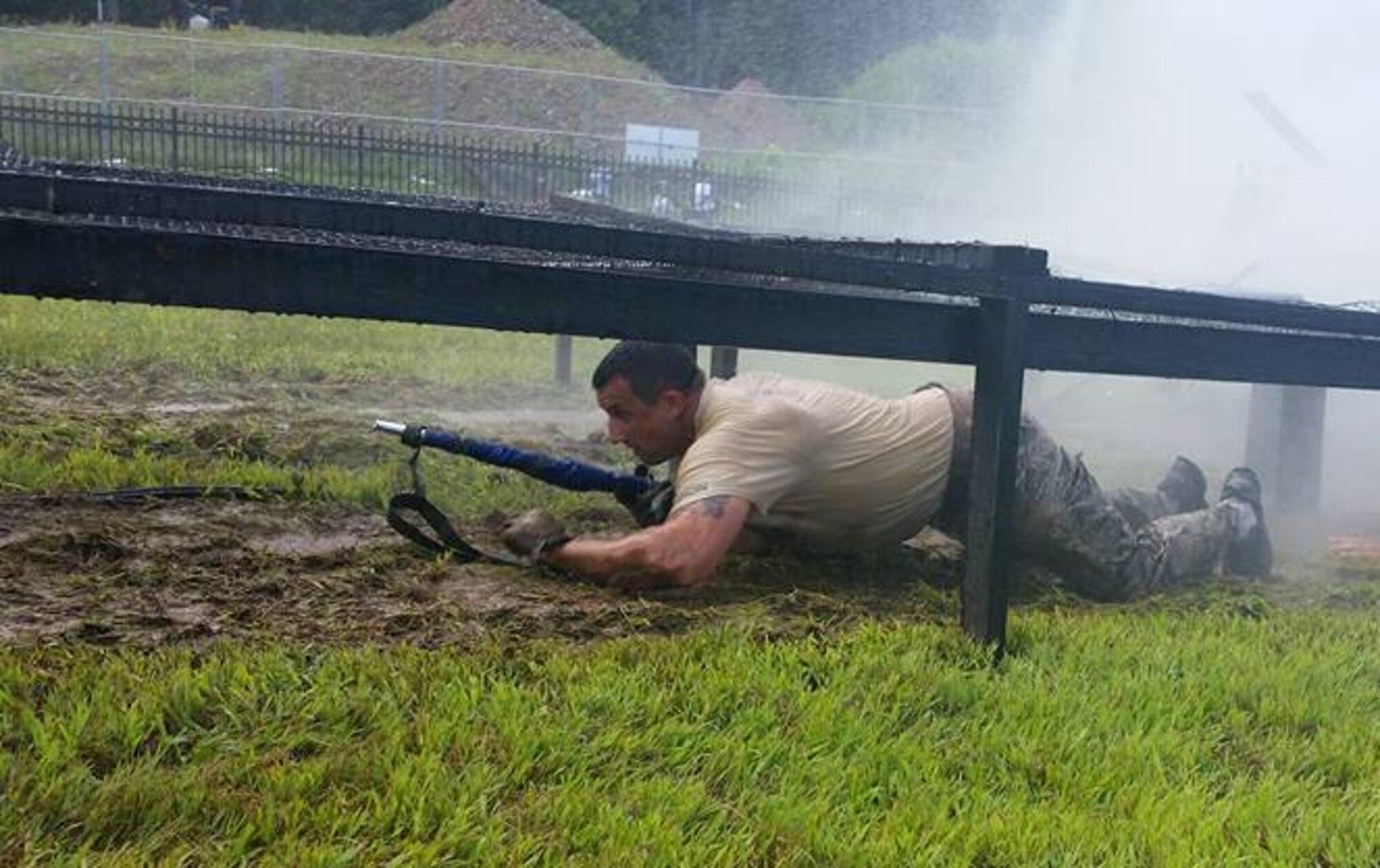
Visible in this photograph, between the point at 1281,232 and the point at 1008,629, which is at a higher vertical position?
the point at 1281,232

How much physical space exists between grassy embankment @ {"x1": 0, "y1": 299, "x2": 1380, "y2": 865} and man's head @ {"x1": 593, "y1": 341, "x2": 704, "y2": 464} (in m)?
0.95

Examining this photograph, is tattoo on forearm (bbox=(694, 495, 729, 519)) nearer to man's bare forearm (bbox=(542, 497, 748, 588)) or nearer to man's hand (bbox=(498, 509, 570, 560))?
man's bare forearm (bbox=(542, 497, 748, 588))

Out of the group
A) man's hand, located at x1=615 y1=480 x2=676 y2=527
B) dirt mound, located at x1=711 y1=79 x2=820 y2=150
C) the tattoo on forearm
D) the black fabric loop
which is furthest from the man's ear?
dirt mound, located at x1=711 y1=79 x2=820 y2=150

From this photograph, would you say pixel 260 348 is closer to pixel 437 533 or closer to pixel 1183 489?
pixel 437 533

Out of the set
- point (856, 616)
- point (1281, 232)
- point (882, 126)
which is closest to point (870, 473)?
point (856, 616)

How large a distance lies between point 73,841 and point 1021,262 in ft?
8.15

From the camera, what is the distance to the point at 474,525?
4824mm

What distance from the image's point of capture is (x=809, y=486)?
437cm

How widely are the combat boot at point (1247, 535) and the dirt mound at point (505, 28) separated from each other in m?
42.4

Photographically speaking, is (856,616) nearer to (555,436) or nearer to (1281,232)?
(555,436)

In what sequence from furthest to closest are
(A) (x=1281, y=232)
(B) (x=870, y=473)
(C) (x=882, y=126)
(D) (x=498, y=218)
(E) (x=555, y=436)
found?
(C) (x=882, y=126) → (A) (x=1281, y=232) → (E) (x=555, y=436) → (B) (x=870, y=473) → (D) (x=498, y=218)

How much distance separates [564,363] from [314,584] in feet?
20.6

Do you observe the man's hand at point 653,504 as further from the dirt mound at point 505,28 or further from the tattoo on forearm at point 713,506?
the dirt mound at point 505,28

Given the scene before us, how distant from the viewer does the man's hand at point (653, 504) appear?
14.3ft
